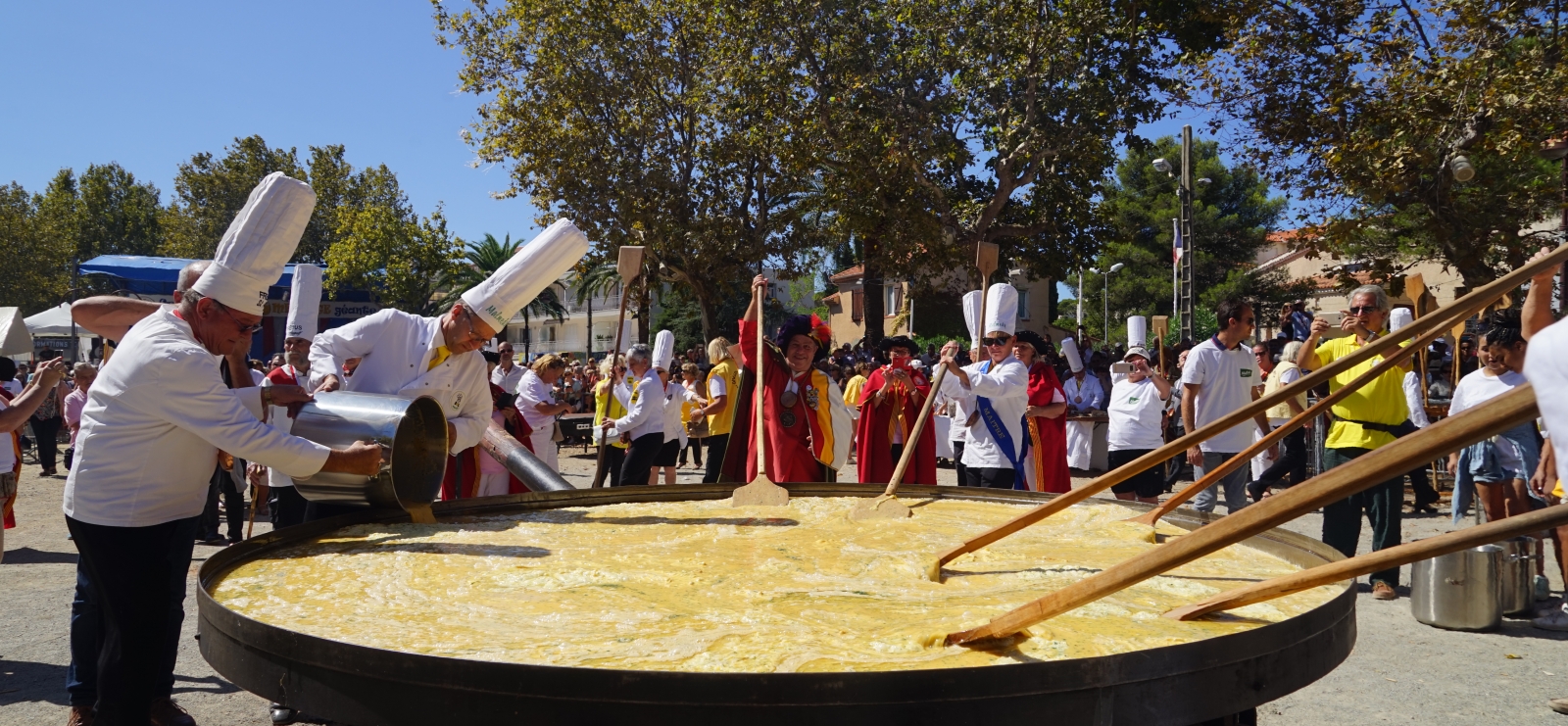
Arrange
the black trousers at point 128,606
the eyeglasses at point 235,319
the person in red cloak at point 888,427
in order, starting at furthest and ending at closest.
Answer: the person in red cloak at point 888,427 → the eyeglasses at point 235,319 → the black trousers at point 128,606

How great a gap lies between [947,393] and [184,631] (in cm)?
492

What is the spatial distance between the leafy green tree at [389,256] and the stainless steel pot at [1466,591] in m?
39.3

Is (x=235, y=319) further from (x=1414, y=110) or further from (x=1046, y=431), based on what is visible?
(x=1414, y=110)

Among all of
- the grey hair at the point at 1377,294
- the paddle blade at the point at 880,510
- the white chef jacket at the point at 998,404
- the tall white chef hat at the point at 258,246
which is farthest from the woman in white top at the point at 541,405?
the grey hair at the point at 1377,294

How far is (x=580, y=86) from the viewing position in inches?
914

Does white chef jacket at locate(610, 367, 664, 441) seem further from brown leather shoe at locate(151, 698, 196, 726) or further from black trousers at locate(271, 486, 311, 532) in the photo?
brown leather shoe at locate(151, 698, 196, 726)

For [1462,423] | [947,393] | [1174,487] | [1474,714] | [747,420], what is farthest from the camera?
[1174,487]

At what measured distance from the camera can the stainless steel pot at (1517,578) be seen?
229 inches

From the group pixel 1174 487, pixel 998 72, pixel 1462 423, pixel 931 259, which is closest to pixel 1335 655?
pixel 1462 423

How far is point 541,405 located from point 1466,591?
24.2ft

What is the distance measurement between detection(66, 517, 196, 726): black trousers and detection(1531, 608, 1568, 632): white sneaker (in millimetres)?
6837

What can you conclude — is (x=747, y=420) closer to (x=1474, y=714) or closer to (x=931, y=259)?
(x=1474, y=714)

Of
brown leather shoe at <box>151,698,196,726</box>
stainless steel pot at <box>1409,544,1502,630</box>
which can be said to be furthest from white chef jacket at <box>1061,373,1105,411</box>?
brown leather shoe at <box>151,698,196,726</box>

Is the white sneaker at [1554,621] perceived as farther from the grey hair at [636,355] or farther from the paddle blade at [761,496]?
the grey hair at [636,355]
